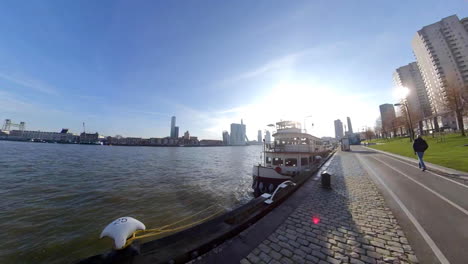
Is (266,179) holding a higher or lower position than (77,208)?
higher

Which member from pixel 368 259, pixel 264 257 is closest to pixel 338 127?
pixel 368 259

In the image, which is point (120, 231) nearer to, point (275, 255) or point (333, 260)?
point (275, 255)

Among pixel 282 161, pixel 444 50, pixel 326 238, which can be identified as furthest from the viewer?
pixel 444 50

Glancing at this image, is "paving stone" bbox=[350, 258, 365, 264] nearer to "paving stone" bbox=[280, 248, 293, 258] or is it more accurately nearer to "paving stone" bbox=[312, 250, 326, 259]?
"paving stone" bbox=[312, 250, 326, 259]

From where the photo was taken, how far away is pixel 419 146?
34.3 ft

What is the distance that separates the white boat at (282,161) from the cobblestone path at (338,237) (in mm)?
6999

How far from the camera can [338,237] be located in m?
3.91

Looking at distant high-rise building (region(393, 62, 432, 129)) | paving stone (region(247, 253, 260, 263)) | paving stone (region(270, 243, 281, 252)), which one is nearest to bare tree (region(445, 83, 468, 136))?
paving stone (region(270, 243, 281, 252))

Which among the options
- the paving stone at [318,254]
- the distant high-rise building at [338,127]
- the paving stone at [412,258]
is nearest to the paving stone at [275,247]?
the paving stone at [318,254]

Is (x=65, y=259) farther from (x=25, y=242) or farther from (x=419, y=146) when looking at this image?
(x=419, y=146)

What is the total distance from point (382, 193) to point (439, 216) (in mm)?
2310

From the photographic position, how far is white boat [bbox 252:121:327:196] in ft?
42.5

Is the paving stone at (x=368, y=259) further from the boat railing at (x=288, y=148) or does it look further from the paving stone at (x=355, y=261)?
the boat railing at (x=288, y=148)

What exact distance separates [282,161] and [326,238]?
12556 mm
